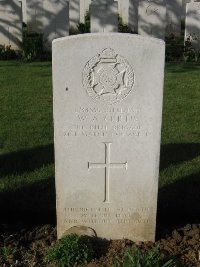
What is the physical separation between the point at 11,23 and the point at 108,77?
847 centimetres

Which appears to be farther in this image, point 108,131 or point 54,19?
point 54,19

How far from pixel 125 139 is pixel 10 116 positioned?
3.80 m

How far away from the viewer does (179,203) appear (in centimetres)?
480

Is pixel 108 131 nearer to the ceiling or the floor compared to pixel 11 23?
nearer to the floor

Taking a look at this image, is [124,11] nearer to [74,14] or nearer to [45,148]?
[74,14]

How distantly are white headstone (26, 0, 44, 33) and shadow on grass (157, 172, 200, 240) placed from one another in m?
7.82

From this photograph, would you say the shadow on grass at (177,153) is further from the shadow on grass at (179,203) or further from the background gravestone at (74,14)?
the background gravestone at (74,14)

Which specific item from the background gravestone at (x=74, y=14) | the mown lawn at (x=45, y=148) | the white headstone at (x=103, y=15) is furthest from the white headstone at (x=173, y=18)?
the mown lawn at (x=45, y=148)

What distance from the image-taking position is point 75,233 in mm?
3975

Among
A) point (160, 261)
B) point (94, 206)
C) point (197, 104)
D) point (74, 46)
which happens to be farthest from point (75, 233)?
point (197, 104)

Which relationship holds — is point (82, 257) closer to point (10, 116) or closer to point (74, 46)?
point (74, 46)

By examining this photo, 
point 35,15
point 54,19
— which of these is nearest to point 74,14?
point 35,15

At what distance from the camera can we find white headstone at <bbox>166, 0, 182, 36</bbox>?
14.1 m

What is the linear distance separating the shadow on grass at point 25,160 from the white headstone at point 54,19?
6161mm
